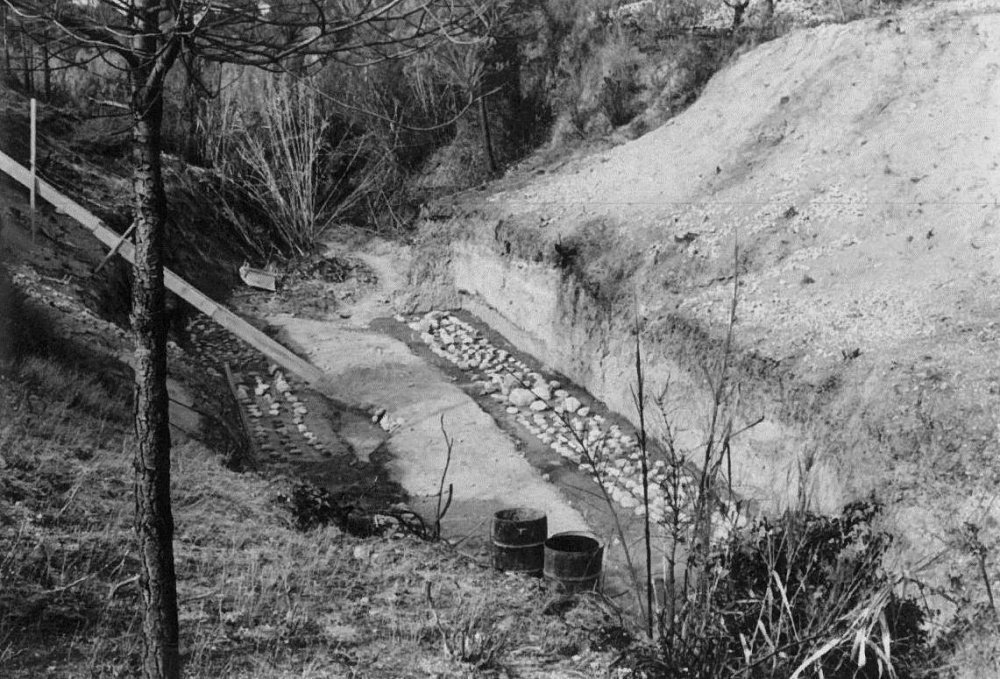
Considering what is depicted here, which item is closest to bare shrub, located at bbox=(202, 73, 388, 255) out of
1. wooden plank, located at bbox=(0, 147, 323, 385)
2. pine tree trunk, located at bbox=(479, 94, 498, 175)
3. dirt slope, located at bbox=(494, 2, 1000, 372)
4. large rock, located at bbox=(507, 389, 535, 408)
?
pine tree trunk, located at bbox=(479, 94, 498, 175)

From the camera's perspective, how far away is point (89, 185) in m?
14.5

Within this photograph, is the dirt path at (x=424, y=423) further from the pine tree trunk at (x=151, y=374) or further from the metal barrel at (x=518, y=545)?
the pine tree trunk at (x=151, y=374)

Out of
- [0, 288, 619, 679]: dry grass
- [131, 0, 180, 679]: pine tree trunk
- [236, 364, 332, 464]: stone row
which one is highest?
[131, 0, 180, 679]: pine tree trunk

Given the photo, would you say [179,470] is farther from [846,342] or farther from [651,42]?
[651,42]

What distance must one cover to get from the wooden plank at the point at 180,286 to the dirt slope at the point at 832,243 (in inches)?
134

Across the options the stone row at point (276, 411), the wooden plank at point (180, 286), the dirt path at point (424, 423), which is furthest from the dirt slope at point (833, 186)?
the stone row at point (276, 411)

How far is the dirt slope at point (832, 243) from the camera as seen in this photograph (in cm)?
711

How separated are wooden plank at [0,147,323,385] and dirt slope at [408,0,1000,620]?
3408 mm

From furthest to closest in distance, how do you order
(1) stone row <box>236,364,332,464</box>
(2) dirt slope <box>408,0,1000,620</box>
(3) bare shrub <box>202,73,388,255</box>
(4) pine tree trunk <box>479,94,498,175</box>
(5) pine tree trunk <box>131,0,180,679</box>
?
(4) pine tree trunk <box>479,94,498,175</box>, (3) bare shrub <box>202,73,388,255</box>, (1) stone row <box>236,364,332,464</box>, (2) dirt slope <box>408,0,1000,620</box>, (5) pine tree trunk <box>131,0,180,679</box>

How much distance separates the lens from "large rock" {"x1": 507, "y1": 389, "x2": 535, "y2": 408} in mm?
11305

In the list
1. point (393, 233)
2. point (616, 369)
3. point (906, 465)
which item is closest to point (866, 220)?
point (616, 369)

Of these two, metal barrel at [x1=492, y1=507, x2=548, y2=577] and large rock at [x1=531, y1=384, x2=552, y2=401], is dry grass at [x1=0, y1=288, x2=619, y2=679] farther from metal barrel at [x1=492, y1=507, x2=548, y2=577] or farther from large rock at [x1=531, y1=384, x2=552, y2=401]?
large rock at [x1=531, y1=384, x2=552, y2=401]

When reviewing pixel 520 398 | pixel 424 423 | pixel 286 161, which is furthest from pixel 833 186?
pixel 286 161

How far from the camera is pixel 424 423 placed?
1088cm
